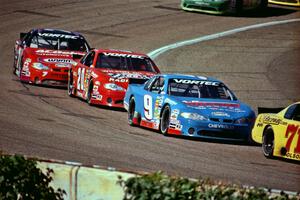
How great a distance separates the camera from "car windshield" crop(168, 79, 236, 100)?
59.3ft

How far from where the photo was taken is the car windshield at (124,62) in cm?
2130

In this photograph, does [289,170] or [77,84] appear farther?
[77,84]

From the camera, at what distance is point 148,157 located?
47.9 feet

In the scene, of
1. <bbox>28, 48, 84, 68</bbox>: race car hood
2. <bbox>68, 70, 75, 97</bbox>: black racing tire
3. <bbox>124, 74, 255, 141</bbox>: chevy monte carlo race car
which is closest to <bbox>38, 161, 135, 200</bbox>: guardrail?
<bbox>124, 74, 255, 141</bbox>: chevy monte carlo race car

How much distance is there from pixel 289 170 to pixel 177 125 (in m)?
3.13

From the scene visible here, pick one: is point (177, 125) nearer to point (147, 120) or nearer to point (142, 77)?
point (147, 120)

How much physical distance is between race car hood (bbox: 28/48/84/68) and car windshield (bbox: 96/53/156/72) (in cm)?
186

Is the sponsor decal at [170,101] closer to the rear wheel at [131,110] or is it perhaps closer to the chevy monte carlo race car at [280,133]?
→ the rear wheel at [131,110]

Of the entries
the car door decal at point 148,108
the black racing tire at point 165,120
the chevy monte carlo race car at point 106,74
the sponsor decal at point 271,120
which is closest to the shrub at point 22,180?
the sponsor decal at point 271,120

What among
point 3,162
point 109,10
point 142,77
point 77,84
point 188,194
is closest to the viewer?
point 188,194

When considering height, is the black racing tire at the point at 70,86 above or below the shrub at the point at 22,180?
below

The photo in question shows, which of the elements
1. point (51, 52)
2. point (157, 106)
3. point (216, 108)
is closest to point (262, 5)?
point (51, 52)

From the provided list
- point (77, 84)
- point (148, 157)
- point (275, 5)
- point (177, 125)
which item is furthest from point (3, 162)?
point (275, 5)

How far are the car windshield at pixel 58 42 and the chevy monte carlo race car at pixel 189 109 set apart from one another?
5.68 m
